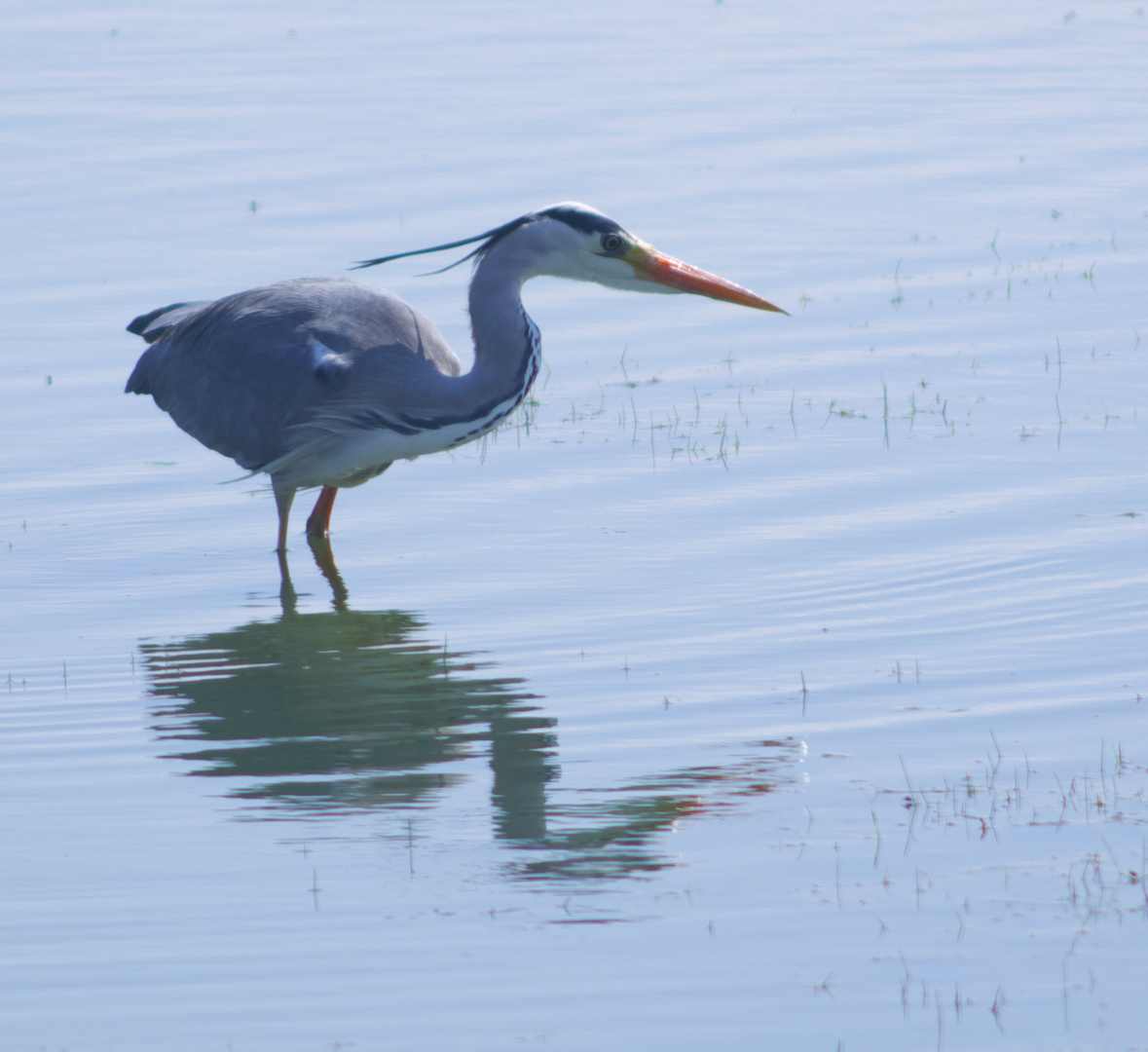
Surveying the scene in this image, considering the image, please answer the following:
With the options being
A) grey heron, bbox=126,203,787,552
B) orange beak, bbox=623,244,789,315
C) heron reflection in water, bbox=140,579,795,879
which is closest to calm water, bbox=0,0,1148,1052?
heron reflection in water, bbox=140,579,795,879

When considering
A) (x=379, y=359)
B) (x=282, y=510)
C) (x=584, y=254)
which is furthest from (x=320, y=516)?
(x=584, y=254)

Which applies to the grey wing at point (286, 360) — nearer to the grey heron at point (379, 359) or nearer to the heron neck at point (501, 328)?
the grey heron at point (379, 359)

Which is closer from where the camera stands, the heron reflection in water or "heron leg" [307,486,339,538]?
the heron reflection in water

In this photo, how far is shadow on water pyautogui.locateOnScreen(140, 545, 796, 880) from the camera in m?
5.79

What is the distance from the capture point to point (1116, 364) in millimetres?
11344

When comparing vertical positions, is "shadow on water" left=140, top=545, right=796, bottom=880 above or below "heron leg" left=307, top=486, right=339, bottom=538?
below

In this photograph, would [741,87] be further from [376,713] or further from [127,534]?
[376,713]

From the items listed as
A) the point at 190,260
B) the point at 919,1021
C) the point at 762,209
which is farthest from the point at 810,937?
the point at 762,209

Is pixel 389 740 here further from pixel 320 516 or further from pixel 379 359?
pixel 320 516

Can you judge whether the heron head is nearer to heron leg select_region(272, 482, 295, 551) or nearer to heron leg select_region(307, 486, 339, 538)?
heron leg select_region(272, 482, 295, 551)

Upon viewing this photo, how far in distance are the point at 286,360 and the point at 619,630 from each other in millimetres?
2152

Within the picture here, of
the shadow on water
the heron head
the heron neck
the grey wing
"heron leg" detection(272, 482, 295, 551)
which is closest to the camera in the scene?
the shadow on water

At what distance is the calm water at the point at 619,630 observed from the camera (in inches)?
189

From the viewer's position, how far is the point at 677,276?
8.22m
